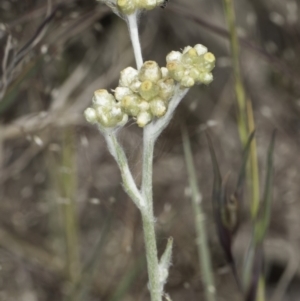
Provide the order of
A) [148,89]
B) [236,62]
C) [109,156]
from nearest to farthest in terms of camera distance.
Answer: [148,89] < [236,62] < [109,156]

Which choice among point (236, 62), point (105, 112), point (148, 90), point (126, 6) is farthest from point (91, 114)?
point (236, 62)

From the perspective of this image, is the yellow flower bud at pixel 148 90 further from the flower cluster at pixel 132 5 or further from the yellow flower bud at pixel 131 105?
the flower cluster at pixel 132 5

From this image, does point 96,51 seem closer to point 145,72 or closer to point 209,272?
point 209,272

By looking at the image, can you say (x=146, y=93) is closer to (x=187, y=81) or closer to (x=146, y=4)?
(x=187, y=81)

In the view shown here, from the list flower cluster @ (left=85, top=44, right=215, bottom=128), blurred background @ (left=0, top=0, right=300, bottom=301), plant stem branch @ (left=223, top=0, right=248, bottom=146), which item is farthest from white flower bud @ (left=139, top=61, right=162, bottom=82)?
blurred background @ (left=0, top=0, right=300, bottom=301)

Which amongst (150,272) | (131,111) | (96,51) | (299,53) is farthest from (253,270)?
(96,51)

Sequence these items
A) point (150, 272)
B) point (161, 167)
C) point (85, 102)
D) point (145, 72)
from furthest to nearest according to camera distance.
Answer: point (161, 167) → point (85, 102) → point (150, 272) → point (145, 72)

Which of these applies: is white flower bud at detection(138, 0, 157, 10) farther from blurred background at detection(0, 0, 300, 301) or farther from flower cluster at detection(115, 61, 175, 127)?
blurred background at detection(0, 0, 300, 301)
